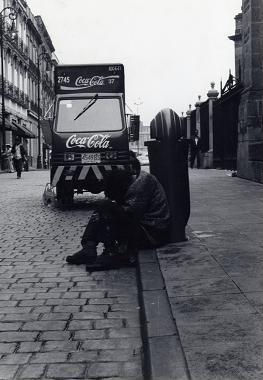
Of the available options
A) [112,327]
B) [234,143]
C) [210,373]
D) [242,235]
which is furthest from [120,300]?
[234,143]

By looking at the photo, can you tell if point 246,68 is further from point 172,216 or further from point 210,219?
point 172,216

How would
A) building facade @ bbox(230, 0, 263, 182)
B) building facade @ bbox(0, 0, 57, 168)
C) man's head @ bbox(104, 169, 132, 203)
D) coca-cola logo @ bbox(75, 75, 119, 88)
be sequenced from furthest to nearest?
building facade @ bbox(0, 0, 57, 168) < building facade @ bbox(230, 0, 263, 182) < coca-cola logo @ bbox(75, 75, 119, 88) < man's head @ bbox(104, 169, 132, 203)

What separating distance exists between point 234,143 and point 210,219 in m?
13.4

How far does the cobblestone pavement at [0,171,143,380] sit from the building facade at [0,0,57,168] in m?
29.4

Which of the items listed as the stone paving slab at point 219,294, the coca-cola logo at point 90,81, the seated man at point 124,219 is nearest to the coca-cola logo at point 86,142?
the coca-cola logo at point 90,81

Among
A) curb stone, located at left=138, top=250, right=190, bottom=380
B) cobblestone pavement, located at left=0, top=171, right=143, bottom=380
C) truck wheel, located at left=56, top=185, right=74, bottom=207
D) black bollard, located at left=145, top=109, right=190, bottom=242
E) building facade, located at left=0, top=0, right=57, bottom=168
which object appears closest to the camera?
curb stone, located at left=138, top=250, right=190, bottom=380

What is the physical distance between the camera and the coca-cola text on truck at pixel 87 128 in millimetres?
11570

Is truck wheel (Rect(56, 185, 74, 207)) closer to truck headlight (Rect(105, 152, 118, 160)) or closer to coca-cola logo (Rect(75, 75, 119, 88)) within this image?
truck headlight (Rect(105, 152, 118, 160))

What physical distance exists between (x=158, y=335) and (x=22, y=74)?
1794 inches

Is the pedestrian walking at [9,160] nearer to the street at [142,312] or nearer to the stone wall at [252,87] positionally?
the stone wall at [252,87]

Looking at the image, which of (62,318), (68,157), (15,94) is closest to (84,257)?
(62,318)

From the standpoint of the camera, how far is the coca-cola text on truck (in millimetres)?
11570

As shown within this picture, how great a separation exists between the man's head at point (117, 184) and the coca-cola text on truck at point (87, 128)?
19.1 feet

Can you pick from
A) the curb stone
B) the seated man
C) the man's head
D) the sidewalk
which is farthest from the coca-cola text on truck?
the curb stone
